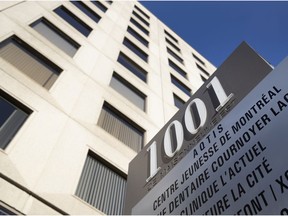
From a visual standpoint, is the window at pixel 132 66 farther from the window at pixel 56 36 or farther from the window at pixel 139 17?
the window at pixel 139 17

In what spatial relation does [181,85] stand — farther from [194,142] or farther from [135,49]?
[194,142]

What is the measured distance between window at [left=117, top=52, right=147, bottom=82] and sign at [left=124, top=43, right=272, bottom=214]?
1214 centimetres

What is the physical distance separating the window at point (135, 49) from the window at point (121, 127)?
725 centimetres

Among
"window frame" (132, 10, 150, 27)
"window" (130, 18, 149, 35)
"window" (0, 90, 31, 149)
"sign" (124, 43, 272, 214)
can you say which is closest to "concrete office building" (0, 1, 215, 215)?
"window" (0, 90, 31, 149)

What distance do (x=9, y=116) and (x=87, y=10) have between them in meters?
12.2

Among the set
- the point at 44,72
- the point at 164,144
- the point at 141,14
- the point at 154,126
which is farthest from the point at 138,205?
the point at 141,14

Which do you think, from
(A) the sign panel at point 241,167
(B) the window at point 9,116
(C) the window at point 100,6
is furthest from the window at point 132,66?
(A) the sign panel at point 241,167

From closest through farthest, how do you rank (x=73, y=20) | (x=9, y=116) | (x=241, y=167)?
(x=241, y=167) → (x=9, y=116) → (x=73, y=20)

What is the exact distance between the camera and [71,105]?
913cm

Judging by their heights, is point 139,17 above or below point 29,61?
above

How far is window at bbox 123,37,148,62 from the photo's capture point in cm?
1764

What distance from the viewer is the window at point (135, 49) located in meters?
17.6

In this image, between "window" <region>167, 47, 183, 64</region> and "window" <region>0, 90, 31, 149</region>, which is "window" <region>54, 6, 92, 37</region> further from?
"window" <region>167, 47, 183, 64</region>

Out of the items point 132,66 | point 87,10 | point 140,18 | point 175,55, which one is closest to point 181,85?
point 132,66
